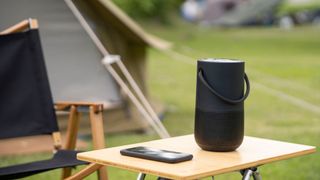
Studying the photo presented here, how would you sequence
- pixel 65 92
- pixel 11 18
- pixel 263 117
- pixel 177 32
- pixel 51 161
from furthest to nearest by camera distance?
pixel 177 32, pixel 263 117, pixel 65 92, pixel 11 18, pixel 51 161

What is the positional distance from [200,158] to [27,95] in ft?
5.21

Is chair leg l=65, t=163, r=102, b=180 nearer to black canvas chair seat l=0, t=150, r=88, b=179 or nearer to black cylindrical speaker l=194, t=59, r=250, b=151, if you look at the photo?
black canvas chair seat l=0, t=150, r=88, b=179

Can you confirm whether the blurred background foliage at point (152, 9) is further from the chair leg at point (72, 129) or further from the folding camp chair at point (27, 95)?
the chair leg at point (72, 129)

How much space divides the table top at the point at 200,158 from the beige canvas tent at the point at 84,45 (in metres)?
2.88

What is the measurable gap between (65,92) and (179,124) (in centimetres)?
141

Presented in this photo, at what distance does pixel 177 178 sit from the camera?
2598mm

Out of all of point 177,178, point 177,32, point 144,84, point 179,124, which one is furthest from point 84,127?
point 177,32

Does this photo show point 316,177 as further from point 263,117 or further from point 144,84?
point 263,117

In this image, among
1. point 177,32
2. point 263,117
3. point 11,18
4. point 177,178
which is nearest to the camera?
point 177,178

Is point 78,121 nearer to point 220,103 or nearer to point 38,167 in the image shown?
point 38,167

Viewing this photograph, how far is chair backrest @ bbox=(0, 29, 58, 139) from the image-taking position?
4184mm

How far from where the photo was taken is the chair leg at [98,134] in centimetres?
372

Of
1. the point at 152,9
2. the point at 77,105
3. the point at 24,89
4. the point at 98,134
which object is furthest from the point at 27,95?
the point at 152,9

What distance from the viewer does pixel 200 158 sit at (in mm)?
2918
